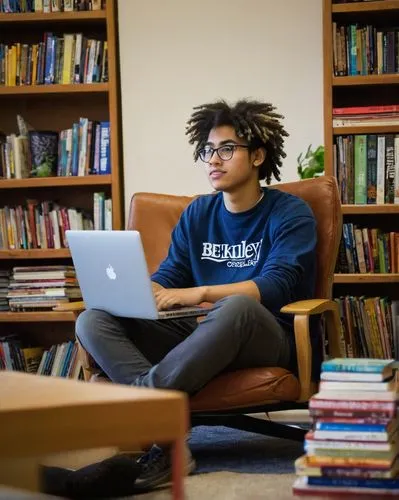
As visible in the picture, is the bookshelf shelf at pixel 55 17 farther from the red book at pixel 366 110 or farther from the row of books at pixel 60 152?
the red book at pixel 366 110

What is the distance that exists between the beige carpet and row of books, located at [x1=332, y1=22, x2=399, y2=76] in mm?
1860

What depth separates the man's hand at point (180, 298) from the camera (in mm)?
2881

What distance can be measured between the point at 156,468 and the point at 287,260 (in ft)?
2.42

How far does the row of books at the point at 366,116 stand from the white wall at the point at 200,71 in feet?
0.71

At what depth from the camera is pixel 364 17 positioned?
392cm

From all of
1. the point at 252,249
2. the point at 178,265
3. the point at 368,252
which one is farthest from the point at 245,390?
the point at 368,252

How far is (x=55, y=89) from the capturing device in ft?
13.4

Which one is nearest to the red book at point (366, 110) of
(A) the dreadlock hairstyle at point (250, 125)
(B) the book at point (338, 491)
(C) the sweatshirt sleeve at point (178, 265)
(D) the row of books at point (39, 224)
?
(A) the dreadlock hairstyle at point (250, 125)

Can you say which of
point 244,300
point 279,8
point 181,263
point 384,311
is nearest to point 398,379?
point 244,300

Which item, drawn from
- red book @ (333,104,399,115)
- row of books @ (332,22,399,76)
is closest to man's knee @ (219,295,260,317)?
red book @ (333,104,399,115)

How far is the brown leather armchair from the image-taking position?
8.92ft

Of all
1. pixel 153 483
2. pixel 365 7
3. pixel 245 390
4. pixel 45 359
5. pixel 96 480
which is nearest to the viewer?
pixel 96 480

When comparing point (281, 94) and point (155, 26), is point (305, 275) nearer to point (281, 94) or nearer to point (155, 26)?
point (281, 94)

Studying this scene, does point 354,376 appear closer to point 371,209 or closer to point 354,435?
point 354,435
